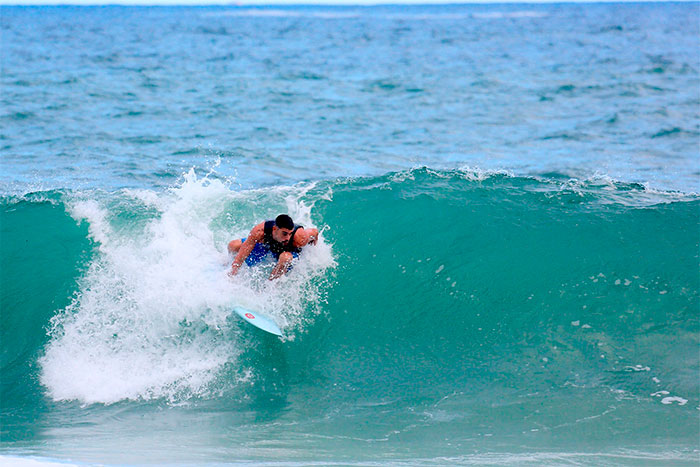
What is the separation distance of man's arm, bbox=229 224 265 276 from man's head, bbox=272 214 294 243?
183 mm

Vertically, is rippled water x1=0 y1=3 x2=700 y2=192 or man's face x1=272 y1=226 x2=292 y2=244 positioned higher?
rippled water x1=0 y1=3 x2=700 y2=192

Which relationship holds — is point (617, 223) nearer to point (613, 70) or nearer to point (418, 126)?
point (418, 126)

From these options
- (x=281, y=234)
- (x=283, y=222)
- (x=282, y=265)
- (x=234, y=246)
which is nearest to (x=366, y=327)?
(x=282, y=265)

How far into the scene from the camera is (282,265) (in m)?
7.77

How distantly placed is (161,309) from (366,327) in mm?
2459

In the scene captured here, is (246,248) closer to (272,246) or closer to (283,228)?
(272,246)

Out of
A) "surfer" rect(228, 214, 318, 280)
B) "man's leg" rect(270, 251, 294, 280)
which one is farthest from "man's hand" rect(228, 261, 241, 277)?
"man's leg" rect(270, 251, 294, 280)

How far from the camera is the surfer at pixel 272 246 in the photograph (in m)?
7.76

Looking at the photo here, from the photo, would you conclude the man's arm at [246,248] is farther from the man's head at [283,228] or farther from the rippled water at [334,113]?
the rippled water at [334,113]

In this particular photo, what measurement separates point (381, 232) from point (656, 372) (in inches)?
160

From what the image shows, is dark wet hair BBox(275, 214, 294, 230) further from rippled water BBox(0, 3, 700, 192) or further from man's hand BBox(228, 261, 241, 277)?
rippled water BBox(0, 3, 700, 192)

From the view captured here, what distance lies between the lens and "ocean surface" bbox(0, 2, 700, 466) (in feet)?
20.7

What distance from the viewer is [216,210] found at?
31.7 feet

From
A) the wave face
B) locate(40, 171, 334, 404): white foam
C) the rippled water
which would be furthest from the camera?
the rippled water
